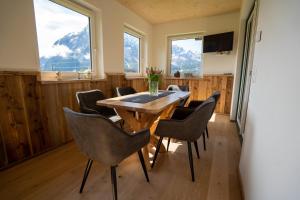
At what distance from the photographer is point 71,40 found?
2.49m

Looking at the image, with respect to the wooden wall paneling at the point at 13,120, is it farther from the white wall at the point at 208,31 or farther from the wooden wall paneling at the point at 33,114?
the white wall at the point at 208,31

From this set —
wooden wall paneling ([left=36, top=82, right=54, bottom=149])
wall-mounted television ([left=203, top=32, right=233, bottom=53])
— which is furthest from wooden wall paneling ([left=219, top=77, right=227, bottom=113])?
wooden wall paneling ([left=36, top=82, right=54, bottom=149])

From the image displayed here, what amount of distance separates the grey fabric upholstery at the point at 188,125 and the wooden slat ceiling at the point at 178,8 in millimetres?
2697

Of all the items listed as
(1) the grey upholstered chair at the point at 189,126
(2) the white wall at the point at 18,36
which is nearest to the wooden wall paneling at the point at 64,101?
(2) the white wall at the point at 18,36

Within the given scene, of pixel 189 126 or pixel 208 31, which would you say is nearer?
pixel 189 126

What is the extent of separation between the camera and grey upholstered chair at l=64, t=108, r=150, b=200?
0.99 meters

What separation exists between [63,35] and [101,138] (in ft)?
6.85

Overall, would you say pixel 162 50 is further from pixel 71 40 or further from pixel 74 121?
pixel 74 121

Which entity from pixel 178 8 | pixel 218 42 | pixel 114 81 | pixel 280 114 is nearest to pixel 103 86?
pixel 114 81

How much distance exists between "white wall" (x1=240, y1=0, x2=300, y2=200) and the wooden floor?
513 mm

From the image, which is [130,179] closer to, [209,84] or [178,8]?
[209,84]

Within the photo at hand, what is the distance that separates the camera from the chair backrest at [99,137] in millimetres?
984

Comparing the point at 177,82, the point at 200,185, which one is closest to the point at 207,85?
the point at 177,82

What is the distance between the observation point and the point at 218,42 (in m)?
3.85
